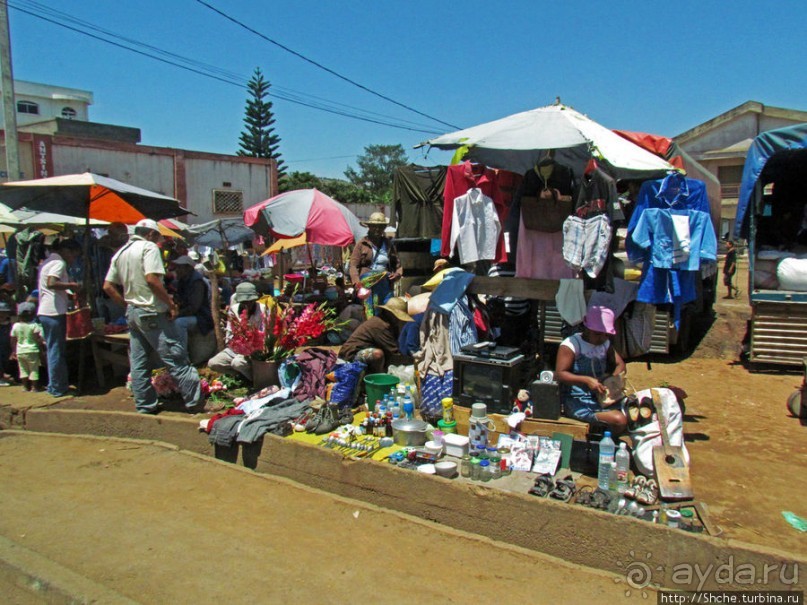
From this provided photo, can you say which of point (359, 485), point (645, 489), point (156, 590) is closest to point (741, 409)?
point (645, 489)

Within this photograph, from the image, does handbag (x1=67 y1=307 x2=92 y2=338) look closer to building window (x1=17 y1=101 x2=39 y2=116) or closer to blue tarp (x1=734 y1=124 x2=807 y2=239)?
blue tarp (x1=734 y1=124 x2=807 y2=239)

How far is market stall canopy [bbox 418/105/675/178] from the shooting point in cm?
461

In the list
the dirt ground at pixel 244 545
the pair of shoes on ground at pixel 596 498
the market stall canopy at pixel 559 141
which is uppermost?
the market stall canopy at pixel 559 141

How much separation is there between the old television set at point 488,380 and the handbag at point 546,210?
1430mm

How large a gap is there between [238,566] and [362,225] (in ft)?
27.9

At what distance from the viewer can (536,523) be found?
3670 mm

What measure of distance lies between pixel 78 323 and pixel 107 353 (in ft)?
1.65

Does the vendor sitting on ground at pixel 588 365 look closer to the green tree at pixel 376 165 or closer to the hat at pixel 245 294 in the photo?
the hat at pixel 245 294

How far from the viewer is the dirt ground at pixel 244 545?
3.27 metres

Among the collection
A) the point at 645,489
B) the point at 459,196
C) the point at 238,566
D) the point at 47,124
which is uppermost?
the point at 47,124

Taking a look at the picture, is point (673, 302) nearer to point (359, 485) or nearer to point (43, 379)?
point (359, 485)

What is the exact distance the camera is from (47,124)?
23453 millimetres

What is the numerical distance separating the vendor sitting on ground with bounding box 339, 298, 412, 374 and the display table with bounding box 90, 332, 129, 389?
2782 millimetres

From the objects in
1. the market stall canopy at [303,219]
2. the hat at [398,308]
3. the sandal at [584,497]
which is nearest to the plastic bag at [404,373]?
the hat at [398,308]
